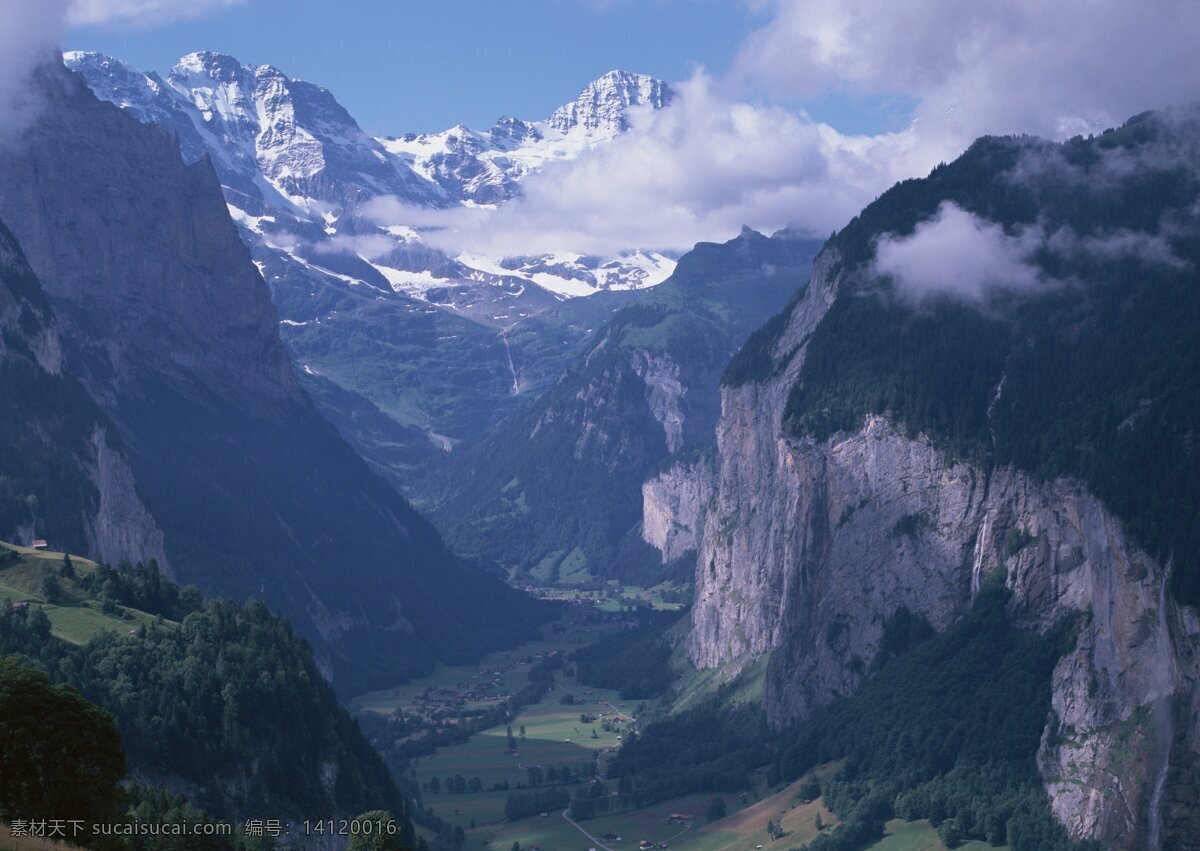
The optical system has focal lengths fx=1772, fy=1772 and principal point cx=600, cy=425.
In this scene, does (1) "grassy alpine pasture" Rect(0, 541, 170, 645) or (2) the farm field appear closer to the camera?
(1) "grassy alpine pasture" Rect(0, 541, 170, 645)

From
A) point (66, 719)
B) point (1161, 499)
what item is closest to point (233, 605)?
point (66, 719)

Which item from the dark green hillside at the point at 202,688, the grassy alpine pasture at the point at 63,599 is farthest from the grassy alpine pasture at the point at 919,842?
the grassy alpine pasture at the point at 63,599

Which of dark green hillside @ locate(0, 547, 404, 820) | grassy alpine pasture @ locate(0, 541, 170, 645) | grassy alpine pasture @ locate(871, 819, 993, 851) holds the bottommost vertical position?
grassy alpine pasture @ locate(871, 819, 993, 851)

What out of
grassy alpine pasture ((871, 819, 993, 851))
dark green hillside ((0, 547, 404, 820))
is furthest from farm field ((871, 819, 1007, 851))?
dark green hillside ((0, 547, 404, 820))

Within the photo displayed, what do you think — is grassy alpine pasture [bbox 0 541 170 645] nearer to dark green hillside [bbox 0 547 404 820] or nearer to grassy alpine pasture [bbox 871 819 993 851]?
dark green hillside [bbox 0 547 404 820]

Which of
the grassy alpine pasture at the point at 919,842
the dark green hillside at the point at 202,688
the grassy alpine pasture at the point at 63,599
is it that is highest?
the grassy alpine pasture at the point at 63,599

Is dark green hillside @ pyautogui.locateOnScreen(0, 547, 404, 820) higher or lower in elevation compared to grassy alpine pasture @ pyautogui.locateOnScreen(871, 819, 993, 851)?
higher

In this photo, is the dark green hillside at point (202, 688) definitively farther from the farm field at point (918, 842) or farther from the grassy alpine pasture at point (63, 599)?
the farm field at point (918, 842)

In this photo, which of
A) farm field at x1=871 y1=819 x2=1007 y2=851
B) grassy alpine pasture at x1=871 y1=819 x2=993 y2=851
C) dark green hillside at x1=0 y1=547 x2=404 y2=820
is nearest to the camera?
dark green hillside at x1=0 y1=547 x2=404 y2=820
